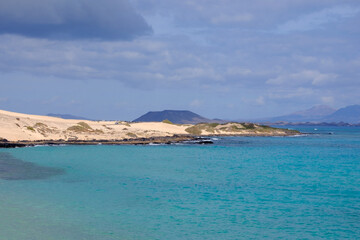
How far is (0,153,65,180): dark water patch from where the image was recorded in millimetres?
31266

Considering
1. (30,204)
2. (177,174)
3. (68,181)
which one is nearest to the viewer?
(30,204)

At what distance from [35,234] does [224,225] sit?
8300 mm

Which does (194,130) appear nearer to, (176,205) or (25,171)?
(25,171)

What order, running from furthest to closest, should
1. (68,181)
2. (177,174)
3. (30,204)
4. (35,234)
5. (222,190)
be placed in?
(177,174), (68,181), (222,190), (30,204), (35,234)

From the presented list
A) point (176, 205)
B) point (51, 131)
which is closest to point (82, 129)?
point (51, 131)

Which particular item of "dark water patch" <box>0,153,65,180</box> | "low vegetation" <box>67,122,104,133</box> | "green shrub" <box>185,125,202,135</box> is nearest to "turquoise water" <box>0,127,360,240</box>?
"dark water patch" <box>0,153,65,180</box>

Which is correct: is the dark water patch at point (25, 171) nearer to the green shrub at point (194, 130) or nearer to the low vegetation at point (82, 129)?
the low vegetation at point (82, 129)

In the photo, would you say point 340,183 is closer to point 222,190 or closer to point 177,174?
point 222,190

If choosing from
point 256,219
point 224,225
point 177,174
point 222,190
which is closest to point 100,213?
point 224,225

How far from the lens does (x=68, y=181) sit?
97.6 ft

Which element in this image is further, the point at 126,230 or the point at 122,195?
the point at 122,195

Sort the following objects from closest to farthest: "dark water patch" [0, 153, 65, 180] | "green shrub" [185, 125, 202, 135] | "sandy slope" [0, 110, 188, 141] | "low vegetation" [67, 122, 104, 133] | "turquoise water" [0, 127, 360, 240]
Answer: "turquoise water" [0, 127, 360, 240] → "dark water patch" [0, 153, 65, 180] → "sandy slope" [0, 110, 188, 141] → "low vegetation" [67, 122, 104, 133] → "green shrub" [185, 125, 202, 135]

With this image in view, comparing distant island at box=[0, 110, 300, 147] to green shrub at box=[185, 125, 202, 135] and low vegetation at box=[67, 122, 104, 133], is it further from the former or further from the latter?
green shrub at box=[185, 125, 202, 135]

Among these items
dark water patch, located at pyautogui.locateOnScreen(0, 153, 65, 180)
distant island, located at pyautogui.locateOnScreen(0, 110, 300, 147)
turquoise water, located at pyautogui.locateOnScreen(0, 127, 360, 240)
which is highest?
distant island, located at pyautogui.locateOnScreen(0, 110, 300, 147)
